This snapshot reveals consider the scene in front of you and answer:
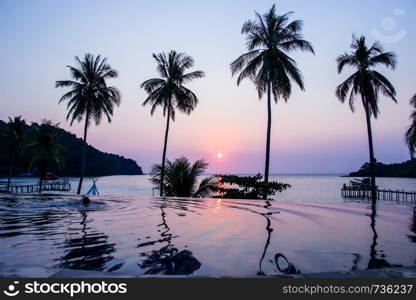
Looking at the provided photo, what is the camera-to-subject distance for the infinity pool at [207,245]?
12.7ft

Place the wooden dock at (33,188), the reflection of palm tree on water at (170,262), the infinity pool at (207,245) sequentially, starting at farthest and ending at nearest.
Answer: the wooden dock at (33,188)
the infinity pool at (207,245)
the reflection of palm tree on water at (170,262)

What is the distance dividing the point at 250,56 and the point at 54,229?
822 inches

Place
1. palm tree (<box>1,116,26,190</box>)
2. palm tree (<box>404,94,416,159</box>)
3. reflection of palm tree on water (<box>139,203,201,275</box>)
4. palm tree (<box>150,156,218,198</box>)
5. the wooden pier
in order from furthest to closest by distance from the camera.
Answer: the wooden pier
palm tree (<box>1,116,26,190</box>)
palm tree (<box>404,94,416,159</box>)
palm tree (<box>150,156,218,198</box>)
reflection of palm tree on water (<box>139,203,201,275</box>)

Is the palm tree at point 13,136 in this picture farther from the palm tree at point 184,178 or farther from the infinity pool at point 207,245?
the infinity pool at point 207,245

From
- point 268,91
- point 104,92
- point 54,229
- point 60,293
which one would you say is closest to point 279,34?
point 268,91

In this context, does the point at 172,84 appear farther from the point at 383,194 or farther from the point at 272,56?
the point at 383,194

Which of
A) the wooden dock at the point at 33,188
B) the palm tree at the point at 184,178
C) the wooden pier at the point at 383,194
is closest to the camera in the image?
the palm tree at the point at 184,178

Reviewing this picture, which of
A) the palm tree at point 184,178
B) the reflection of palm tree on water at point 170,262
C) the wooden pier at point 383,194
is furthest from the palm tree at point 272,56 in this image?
the wooden pier at point 383,194

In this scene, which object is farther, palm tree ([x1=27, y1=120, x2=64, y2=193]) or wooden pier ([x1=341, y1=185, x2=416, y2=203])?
wooden pier ([x1=341, y1=185, x2=416, y2=203])

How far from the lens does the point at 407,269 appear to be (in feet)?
10.8

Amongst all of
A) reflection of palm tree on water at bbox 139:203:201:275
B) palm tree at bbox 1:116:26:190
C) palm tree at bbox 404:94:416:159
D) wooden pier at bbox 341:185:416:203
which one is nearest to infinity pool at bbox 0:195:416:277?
reflection of palm tree on water at bbox 139:203:201:275

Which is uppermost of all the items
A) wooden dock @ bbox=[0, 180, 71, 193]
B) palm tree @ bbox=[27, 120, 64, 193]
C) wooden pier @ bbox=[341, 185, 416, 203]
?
palm tree @ bbox=[27, 120, 64, 193]

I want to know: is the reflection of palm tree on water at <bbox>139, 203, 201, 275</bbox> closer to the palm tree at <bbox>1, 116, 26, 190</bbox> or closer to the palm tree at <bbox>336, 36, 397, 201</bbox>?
the palm tree at <bbox>336, 36, 397, 201</bbox>

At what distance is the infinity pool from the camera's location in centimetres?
386
